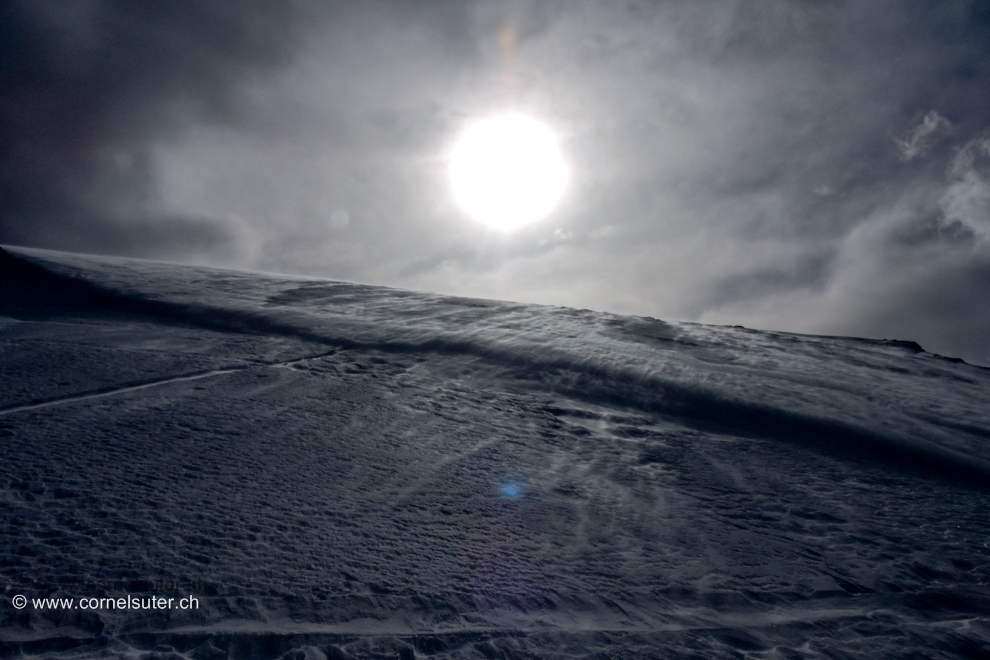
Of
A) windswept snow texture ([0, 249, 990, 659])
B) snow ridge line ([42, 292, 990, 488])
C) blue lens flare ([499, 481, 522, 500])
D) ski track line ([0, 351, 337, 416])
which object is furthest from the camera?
snow ridge line ([42, 292, 990, 488])

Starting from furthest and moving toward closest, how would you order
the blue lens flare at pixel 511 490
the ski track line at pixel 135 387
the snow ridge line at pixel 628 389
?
the snow ridge line at pixel 628 389 < the ski track line at pixel 135 387 < the blue lens flare at pixel 511 490

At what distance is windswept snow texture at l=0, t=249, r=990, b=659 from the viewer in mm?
1050

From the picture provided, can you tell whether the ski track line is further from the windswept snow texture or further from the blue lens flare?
the blue lens flare

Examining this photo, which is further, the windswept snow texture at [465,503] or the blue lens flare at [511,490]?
the blue lens flare at [511,490]

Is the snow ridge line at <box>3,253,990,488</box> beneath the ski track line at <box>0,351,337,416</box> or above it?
above

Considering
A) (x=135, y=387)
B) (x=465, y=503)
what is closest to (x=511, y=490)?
(x=465, y=503)

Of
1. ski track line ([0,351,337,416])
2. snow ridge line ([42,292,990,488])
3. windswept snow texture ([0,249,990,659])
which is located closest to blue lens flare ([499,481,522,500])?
windswept snow texture ([0,249,990,659])

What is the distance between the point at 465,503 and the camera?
1.49 m

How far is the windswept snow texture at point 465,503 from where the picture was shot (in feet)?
3.44

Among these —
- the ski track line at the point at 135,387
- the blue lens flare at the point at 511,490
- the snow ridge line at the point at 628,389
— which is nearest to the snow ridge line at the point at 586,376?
the snow ridge line at the point at 628,389

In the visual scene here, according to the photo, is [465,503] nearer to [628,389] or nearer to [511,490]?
[511,490]

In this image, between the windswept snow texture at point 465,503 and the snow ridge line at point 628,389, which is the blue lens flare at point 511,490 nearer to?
the windswept snow texture at point 465,503

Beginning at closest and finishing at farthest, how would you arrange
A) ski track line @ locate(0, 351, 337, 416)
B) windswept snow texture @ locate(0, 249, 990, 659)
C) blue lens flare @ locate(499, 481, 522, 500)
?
windswept snow texture @ locate(0, 249, 990, 659) → blue lens flare @ locate(499, 481, 522, 500) → ski track line @ locate(0, 351, 337, 416)

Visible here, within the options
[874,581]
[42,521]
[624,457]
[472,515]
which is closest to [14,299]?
[42,521]
